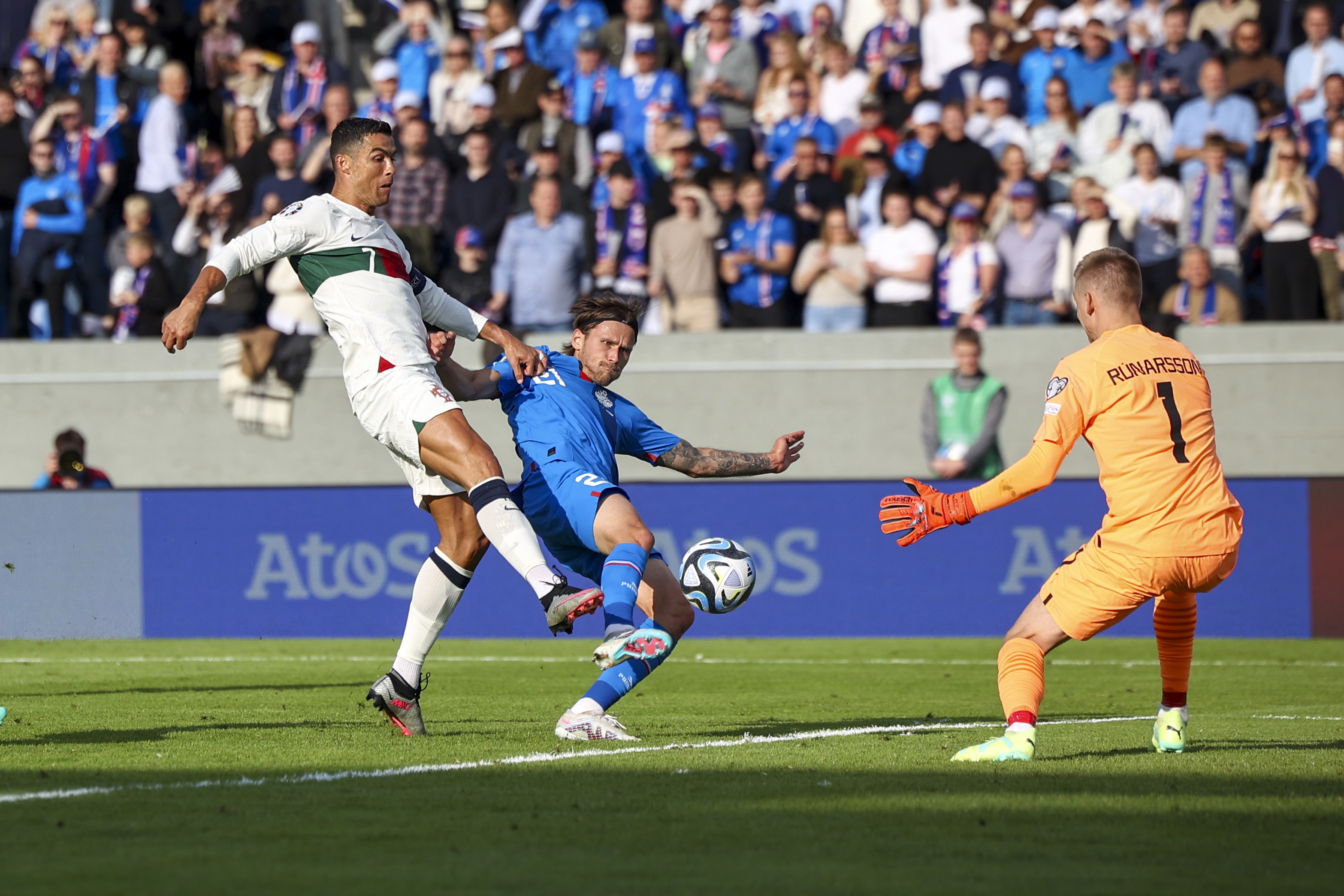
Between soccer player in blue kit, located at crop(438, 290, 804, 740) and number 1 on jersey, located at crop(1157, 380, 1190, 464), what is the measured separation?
5.16 ft

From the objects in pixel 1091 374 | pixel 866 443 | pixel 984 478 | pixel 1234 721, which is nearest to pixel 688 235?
pixel 866 443

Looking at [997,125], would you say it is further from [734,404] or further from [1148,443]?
[1148,443]

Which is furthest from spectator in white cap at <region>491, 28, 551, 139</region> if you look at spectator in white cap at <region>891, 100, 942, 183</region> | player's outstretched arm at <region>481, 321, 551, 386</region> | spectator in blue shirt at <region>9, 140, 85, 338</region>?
player's outstretched arm at <region>481, 321, 551, 386</region>

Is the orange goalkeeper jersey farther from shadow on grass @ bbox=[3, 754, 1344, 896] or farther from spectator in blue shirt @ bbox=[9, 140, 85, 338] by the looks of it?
spectator in blue shirt @ bbox=[9, 140, 85, 338]

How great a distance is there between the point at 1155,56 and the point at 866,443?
15.8 ft

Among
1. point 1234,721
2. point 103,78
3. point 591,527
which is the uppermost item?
point 103,78

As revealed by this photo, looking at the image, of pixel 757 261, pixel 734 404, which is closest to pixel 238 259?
pixel 757 261

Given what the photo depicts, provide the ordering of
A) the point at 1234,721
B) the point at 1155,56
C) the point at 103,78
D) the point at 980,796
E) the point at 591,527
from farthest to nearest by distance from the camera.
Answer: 1. the point at 103,78
2. the point at 1155,56
3. the point at 1234,721
4. the point at 591,527
5. the point at 980,796

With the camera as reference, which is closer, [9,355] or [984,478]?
[984,478]

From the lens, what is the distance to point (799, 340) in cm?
1627

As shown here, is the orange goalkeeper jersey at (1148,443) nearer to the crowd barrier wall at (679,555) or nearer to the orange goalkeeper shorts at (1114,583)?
the orange goalkeeper shorts at (1114,583)

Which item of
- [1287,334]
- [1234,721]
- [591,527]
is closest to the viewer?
[591,527]

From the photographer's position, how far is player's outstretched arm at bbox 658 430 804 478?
7285mm

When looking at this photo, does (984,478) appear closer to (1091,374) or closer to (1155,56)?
(1155,56)
